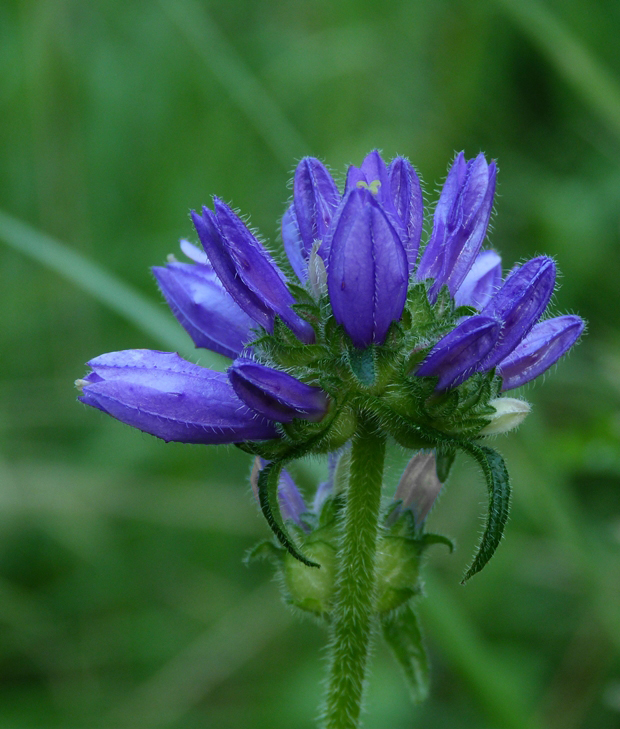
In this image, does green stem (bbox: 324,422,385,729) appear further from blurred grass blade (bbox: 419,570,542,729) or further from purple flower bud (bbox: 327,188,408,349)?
blurred grass blade (bbox: 419,570,542,729)

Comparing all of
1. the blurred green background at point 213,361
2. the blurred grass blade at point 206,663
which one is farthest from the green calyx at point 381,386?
the blurred grass blade at point 206,663

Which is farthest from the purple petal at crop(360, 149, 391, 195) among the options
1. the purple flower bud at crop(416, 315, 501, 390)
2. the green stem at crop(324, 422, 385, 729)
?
the green stem at crop(324, 422, 385, 729)

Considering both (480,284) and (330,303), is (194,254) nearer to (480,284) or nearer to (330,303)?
(330,303)

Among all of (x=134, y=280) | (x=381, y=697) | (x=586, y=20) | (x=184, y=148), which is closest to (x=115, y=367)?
(x=381, y=697)

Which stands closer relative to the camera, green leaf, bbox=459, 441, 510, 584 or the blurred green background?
green leaf, bbox=459, 441, 510, 584

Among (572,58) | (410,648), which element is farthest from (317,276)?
(572,58)

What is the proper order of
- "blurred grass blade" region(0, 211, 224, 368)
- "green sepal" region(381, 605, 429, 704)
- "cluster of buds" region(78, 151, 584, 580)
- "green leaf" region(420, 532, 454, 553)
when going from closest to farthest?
"cluster of buds" region(78, 151, 584, 580)
"green leaf" region(420, 532, 454, 553)
"green sepal" region(381, 605, 429, 704)
"blurred grass blade" region(0, 211, 224, 368)
